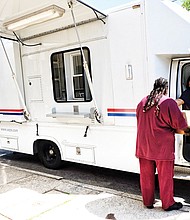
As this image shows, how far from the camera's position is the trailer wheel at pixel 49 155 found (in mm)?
6068

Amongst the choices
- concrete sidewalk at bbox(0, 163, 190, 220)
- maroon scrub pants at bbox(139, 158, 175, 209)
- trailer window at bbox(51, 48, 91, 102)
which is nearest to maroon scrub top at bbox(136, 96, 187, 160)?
maroon scrub pants at bbox(139, 158, 175, 209)

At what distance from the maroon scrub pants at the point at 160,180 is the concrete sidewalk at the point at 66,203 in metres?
0.15

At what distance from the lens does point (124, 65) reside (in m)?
4.68

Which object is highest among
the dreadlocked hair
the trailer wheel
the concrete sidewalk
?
the dreadlocked hair

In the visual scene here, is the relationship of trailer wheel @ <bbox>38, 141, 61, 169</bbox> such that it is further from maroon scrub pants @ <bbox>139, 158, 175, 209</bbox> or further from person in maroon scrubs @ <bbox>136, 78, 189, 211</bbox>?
person in maroon scrubs @ <bbox>136, 78, 189, 211</bbox>

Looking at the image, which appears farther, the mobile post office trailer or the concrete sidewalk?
the mobile post office trailer

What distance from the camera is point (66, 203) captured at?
446 cm

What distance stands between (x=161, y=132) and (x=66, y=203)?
70.2 inches

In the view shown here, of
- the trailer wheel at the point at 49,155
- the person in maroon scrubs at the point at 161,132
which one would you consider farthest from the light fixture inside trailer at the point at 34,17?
the trailer wheel at the point at 49,155

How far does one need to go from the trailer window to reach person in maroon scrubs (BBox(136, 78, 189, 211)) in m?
1.70

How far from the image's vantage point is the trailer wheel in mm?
6068

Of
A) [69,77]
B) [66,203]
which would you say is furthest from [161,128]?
[69,77]

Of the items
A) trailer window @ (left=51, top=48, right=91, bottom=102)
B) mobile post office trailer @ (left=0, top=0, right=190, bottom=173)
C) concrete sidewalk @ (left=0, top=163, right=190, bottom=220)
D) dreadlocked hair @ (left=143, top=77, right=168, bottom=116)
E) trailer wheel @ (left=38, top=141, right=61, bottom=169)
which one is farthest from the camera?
trailer wheel @ (left=38, top=141, right=61, bottom=169)

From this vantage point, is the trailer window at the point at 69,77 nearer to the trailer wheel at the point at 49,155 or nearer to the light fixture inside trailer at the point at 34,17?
the light fixture inside trailer at the point at 34,17
